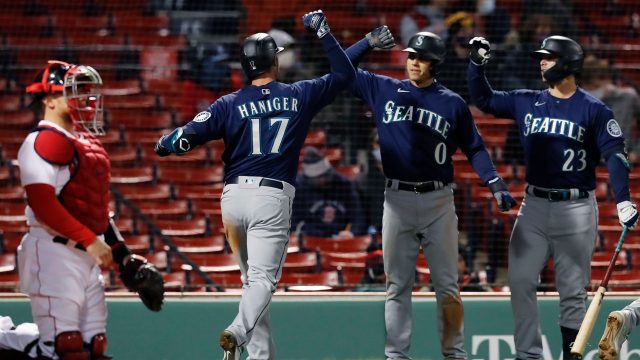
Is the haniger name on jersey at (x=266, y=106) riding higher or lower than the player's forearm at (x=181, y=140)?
higher

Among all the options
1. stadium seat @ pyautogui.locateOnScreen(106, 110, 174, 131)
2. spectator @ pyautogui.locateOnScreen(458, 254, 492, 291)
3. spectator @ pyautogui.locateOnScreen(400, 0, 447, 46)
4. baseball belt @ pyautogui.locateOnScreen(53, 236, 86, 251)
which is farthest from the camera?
spectator @ pyautogui.locateOnScreen(400, 0, 447, 46)

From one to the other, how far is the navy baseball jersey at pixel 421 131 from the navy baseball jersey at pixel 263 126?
15.9 inches

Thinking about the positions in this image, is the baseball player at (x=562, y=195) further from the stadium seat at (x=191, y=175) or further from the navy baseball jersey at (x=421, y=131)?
the stadium seat at (x=191, y=175)

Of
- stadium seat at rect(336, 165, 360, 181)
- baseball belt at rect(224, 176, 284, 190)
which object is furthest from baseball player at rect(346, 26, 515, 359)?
stadium seat at rect(336, 165, 360, 181)

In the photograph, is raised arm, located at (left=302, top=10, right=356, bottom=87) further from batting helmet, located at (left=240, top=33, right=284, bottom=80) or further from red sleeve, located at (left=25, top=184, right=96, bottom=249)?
red sleeve, located at (left=25, top=184, right=96, bottom=249)

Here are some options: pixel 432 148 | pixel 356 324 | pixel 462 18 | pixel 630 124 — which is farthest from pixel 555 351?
pixel 462 18

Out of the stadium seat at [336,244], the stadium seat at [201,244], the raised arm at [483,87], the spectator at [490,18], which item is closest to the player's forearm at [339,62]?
the raised arm at [483,87]

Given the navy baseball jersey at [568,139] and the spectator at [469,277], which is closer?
the navy baseball jersey at [568,139]

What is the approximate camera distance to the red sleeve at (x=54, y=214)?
5.04 m

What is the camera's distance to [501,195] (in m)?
6.50

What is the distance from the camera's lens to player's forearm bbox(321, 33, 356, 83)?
6406mm

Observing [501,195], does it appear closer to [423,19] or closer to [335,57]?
[335,57]

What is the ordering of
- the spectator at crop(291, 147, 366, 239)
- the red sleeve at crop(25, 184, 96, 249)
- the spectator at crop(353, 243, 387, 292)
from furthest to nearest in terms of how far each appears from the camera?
the spectator at crop(291, 147, 366, 239), the spectator at crop(353, 243, 387, 292), the red sleeve at crop(25, 184, 96, 249)

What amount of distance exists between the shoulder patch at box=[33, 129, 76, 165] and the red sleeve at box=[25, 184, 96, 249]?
13cm
